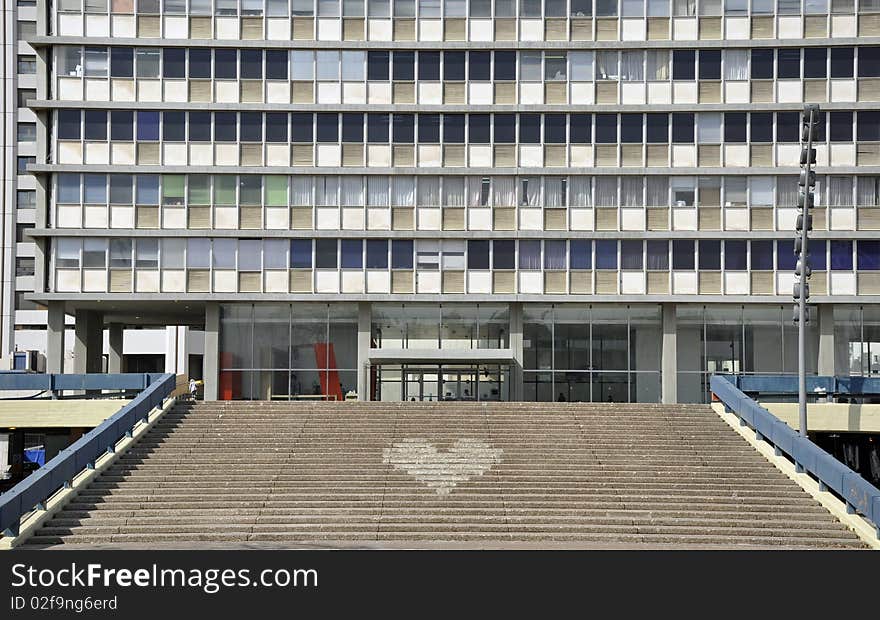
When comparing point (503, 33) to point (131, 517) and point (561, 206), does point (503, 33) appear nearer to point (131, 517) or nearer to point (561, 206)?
point (561, 206)

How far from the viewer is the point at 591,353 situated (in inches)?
1671

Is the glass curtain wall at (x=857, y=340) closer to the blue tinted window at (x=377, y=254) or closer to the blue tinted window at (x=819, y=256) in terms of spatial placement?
the blue tinted window at (x=819, y=256)

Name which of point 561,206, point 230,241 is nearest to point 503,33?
point 561,206

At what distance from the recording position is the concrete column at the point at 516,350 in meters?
42.2

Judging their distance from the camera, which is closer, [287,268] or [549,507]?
[549,507]

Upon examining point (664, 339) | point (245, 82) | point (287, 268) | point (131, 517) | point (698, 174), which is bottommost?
point (131, 517)

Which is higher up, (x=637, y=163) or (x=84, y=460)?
(x=637, y=163)

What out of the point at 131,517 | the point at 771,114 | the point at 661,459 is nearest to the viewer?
the point at 131,517

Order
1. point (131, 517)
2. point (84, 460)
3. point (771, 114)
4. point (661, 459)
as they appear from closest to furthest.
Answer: point (131, 517), point (84, 460), point (661, 459), point (771, 114)

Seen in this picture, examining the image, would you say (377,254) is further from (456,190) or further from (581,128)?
(581,128)

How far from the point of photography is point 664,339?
42250mm

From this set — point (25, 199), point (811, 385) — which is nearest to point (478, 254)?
point (811, 385)

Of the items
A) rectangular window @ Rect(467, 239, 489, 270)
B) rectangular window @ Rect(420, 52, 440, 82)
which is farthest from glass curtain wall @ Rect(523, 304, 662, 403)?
rectangular window @ Rect(420, 52, 440, 82)

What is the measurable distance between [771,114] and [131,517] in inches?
1074
